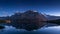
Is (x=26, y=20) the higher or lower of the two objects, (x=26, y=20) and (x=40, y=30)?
the higher

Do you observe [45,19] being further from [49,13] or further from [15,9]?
[15,9]

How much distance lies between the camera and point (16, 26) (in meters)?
2.22

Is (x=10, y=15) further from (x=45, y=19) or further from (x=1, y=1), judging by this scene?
(x=45, y=19)

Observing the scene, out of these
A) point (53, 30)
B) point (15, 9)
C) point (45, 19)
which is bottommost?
point (53, 30)

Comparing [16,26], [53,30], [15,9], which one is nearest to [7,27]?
[16,26]

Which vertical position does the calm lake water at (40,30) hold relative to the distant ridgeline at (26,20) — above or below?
Result: below

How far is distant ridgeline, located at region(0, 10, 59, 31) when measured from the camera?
7.23 ft

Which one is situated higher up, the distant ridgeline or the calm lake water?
the distant ridgeline

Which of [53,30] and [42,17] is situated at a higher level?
[42,17]

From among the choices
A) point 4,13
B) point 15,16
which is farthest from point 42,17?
point 4,13

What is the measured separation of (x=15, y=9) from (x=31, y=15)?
25 centimetres

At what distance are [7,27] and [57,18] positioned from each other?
73 centimetres

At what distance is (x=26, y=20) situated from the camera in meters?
2.22

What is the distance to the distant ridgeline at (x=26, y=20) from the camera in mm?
2205
